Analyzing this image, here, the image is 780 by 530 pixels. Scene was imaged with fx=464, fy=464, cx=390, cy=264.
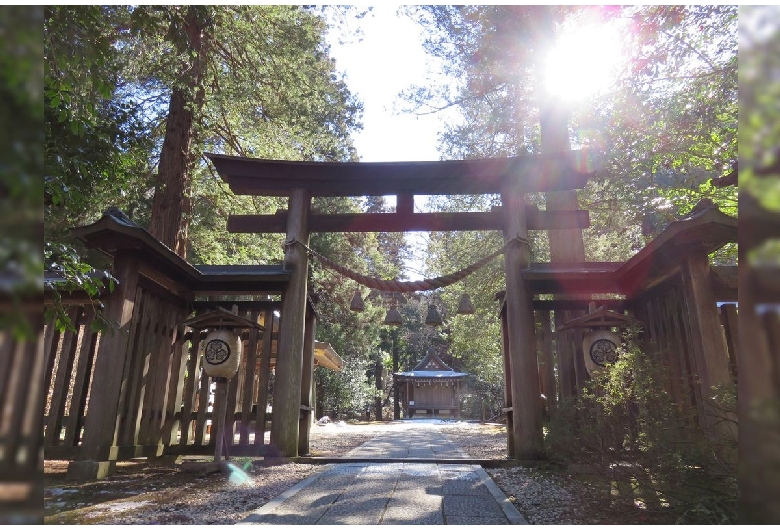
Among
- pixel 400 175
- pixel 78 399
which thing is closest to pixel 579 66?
pixel 400 175

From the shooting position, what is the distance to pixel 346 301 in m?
17.9

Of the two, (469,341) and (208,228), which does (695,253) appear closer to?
(208,228)

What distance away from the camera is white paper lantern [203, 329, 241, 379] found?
197 inches

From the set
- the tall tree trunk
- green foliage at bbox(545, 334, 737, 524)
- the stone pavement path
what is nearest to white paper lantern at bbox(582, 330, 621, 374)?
green foliage at bbox(545, 334, 737, 524)

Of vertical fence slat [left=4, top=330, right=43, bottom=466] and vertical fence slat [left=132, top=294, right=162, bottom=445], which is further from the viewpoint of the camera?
vertical fence slat [left=132, top=294, right=162, bottom=445]

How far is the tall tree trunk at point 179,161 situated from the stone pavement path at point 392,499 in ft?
16.5

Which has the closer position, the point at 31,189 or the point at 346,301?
the point at 31,189

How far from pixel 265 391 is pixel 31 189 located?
227 inches

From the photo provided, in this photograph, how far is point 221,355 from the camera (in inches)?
198

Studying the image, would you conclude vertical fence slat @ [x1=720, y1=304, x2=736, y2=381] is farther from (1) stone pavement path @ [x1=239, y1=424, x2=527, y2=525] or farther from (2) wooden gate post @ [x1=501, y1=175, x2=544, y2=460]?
(1) stone pavement path @ [x1=239, y1=424, x2=527, y2=525]

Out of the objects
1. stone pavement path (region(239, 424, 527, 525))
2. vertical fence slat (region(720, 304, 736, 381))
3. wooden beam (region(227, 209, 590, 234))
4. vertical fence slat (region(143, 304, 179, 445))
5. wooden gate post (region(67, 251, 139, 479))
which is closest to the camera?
stone pavement path (region(239, 424, 527, 525))

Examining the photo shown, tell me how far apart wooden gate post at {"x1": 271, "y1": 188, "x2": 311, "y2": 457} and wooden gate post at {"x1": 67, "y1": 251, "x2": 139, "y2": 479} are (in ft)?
5.66

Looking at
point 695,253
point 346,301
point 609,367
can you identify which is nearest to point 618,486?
point 609,367

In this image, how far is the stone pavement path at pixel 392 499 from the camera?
2887 mm
